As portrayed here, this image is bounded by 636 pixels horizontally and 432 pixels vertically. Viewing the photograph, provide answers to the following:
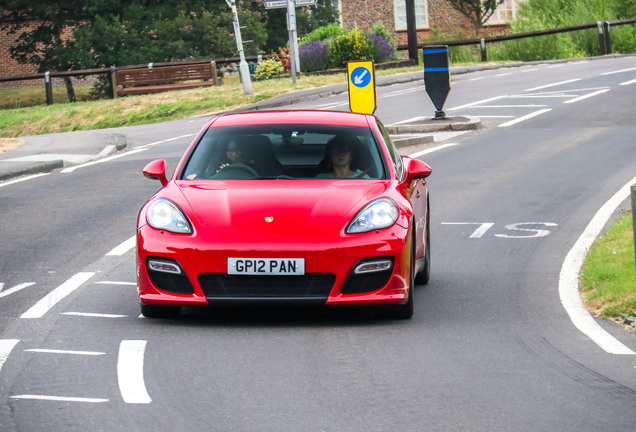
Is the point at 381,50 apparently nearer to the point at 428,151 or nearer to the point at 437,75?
the point at 437,75

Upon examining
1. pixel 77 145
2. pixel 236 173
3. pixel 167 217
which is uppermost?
pixel 236 173

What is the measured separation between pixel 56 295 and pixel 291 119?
7.12 feet

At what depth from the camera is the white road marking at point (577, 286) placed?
Result: 7.13 m

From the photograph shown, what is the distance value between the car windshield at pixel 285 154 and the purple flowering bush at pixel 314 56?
106 feet

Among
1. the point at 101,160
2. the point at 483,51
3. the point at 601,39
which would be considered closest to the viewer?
the point at 101,160

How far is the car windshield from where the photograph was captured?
27.6 ft

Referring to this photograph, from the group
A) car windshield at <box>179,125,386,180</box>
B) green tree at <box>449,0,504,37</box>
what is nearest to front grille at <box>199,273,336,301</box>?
car windshield at <box>179,125,386,180</box>

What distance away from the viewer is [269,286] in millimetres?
7387

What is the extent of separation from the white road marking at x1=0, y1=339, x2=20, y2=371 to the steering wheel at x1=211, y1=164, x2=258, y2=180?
1.91 meters

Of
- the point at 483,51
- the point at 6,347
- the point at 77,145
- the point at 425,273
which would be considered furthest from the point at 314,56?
the point at 6,347

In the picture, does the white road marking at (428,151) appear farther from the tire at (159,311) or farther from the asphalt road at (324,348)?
the tire at (159,311)

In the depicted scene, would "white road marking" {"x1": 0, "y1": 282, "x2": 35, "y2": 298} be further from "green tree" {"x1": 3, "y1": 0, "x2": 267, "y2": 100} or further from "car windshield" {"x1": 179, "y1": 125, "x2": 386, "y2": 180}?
"green tree" {"x1": 3, "y1": 0, "x2": 267, "y2": 100}

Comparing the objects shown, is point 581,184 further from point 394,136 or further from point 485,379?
point 485,379

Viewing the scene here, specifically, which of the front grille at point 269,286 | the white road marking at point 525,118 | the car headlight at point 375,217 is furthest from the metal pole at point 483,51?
the front grille at point 269,286
